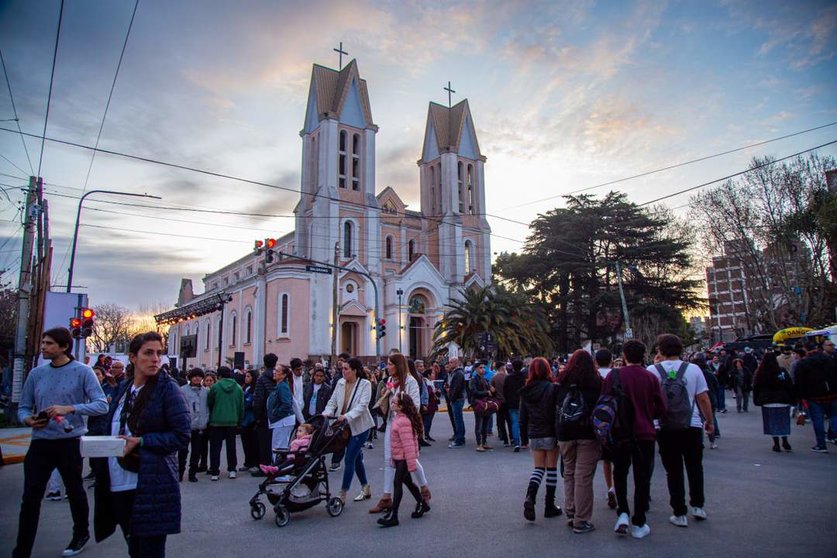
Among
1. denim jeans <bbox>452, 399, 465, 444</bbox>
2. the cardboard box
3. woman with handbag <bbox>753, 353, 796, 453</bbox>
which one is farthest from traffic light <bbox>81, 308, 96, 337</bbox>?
woman with handbag <bbox>753, 353, 796, 453</bbox>

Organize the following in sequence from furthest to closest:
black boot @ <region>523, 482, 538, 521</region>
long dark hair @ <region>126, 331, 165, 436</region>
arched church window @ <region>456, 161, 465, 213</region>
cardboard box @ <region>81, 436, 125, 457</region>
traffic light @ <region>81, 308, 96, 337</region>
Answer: arched church window @ <region>456, 161, 465, 213</region> < traffic light @ <region>81, 308, 96, 337</region> < black boot @ <region>523, 482, 538, 521</region> < long dark hair @ <region>126, 331, 165, 436</region> < cardboard box @ <region>81, 436, 125, 457</region>

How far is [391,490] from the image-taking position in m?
6.97

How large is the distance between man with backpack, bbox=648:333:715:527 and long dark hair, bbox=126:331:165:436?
501 cm

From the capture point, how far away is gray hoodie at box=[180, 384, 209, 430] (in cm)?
935

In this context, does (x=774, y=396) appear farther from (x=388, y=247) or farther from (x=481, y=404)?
(x=388, y=247)

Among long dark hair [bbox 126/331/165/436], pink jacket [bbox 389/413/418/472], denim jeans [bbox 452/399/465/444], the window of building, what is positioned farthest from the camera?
the window of building

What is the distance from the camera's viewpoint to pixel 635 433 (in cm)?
556

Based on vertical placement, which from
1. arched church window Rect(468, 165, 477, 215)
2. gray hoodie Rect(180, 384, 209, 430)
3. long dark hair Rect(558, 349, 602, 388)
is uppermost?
arched church window Rect(468, 165, 477, 215)

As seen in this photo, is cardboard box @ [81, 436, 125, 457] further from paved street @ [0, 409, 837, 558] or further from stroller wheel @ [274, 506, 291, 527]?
stroller wheel @ [274, 506, 291, 527]

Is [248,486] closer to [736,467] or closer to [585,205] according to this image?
[736,467]

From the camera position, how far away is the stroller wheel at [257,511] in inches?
260

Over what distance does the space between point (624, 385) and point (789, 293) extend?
30.5 m

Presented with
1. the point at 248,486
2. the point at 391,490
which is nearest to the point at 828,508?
the point at 391,490

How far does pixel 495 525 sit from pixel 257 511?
291 centimetres
